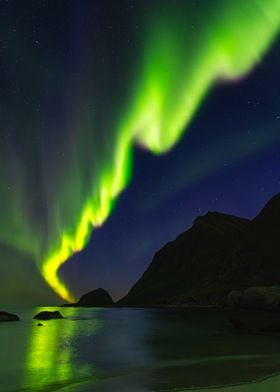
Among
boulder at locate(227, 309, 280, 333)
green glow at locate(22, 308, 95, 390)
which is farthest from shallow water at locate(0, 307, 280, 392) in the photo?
boulder at locate(227, 309, 280, 333)

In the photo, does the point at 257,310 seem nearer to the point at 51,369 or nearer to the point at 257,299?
the point at 257,299

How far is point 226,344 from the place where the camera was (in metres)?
44.1

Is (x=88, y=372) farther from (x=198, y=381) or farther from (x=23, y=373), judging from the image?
(x=198, y=381)

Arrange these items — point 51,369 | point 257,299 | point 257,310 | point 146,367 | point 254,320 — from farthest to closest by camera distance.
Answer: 1. point 257,299
2. point 257,310
3. point 254,320
4. point 51,369
5. point 146,367

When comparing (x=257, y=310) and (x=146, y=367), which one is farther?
(x=257, y=310)

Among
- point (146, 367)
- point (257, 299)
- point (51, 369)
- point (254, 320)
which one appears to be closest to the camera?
point (146, 367)

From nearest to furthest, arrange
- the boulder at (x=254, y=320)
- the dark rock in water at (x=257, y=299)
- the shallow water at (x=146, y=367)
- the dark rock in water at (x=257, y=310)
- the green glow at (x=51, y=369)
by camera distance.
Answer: the shallow water at (x=146, y=367)
the green glow at (x=51, y=369)
the boulder at (x=254, y=320)
the dark rock in water at (x=257, y=310)
the dark rock in water at (x=257, y=299)

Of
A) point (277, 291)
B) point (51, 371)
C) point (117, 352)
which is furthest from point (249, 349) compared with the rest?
point (277, 291)

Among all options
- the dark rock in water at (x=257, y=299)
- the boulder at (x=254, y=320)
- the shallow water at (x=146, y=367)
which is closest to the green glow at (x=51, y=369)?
the shallow water at (x=146, y=367)

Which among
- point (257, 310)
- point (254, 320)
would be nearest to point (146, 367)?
point (254, 320)

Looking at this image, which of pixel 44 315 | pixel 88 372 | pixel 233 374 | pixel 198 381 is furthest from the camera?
pixel 44 315

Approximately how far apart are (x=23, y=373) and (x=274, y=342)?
25.7m

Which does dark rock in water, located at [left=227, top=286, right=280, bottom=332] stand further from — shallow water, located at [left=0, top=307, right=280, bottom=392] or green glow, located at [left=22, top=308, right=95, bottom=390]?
green glow, located at [left=22, top=308, right=95, bottom=390]

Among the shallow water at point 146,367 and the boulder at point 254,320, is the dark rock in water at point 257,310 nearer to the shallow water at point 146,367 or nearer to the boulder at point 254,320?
the boulder at point 254,320
